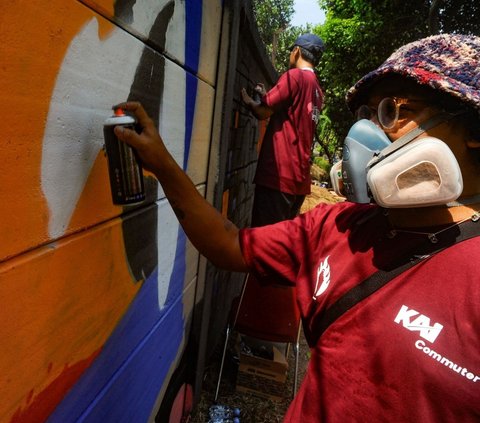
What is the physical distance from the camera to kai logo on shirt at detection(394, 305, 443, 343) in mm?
1017

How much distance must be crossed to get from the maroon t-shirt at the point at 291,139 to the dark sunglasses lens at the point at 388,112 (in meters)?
1.90

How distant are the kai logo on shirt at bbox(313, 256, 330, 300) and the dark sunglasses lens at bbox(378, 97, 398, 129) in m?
0.48

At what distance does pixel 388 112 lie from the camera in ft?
4.19

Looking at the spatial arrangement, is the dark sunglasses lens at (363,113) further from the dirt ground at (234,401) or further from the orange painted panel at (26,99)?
the dirt ground at (234,401)

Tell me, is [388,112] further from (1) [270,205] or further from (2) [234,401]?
(2) [234,401]

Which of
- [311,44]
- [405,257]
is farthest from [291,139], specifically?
[405,257]

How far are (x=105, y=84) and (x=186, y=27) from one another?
2.20 feet

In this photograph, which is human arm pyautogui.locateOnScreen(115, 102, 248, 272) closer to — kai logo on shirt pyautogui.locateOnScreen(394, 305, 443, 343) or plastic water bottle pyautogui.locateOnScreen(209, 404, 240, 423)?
kai logo on shirt pyautogui.locateOnScreen(394, 305, 443, 343)

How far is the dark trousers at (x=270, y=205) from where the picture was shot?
3348mm

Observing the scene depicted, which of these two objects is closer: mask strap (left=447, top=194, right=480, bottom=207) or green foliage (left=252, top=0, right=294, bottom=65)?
mask strap (left=447, top=194, right=480, bottom=207)

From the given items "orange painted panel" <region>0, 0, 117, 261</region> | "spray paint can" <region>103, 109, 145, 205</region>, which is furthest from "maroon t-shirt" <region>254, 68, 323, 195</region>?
"orange painted panel" <region>0, 0, 117, 261</region>

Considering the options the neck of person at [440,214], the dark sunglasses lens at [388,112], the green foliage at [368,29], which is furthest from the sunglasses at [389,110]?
the green foliage at [368,29]

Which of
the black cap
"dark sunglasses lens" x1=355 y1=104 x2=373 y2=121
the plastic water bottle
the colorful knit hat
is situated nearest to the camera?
the colorful knit hat

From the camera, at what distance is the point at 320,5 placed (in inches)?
592
